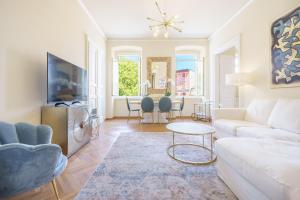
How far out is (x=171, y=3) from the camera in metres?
3.78

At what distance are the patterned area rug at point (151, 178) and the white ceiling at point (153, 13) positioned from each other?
3.18 meters

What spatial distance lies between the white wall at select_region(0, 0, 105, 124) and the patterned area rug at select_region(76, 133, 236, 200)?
122cm

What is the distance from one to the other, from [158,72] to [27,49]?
4600mm

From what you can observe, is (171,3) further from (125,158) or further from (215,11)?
(125,158)

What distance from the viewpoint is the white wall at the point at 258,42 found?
291cm

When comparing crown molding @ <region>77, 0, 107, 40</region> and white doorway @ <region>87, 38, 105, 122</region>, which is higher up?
crown molding @ <region>77, 0, 107, 40</region>

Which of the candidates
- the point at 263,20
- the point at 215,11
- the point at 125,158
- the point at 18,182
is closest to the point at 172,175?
the point at 125,158

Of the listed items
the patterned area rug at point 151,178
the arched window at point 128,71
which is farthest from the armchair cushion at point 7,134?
the arched window at point 128,71

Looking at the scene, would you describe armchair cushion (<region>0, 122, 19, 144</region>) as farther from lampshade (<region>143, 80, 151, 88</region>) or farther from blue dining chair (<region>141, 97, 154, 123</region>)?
lampshade (<region>143, 80, 151, 88</region>)

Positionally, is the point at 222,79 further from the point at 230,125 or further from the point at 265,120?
the point at 230,125

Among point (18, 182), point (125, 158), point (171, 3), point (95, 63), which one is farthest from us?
point (95, 63)

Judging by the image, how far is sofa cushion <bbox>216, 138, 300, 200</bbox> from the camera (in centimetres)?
102

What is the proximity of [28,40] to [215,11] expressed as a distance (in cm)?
405

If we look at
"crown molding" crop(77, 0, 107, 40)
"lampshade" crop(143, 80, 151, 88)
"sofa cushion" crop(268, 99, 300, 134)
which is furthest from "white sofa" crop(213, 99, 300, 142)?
"crown molding" crop(77, 0, 107, 40)
